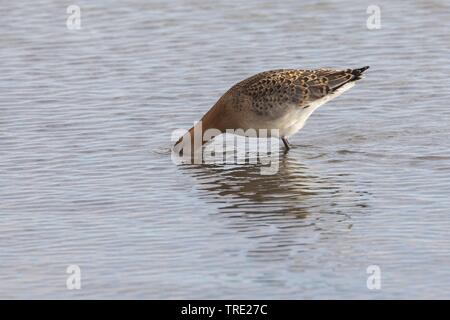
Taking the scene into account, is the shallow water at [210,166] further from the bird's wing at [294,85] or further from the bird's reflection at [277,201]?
the bird's wing at [294,85]

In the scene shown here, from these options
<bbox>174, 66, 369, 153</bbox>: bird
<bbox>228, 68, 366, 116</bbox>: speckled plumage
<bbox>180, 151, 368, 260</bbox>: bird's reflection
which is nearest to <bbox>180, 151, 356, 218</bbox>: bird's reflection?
<bbox>180, 151, 368, 260</bbox>: bird's reflection

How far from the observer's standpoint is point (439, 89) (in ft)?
51.9

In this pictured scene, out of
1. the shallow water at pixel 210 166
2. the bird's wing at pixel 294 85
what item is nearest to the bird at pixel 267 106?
the bird's wing at pixel 294 85

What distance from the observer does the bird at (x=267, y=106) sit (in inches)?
556

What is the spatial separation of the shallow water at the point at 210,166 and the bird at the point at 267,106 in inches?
13.7

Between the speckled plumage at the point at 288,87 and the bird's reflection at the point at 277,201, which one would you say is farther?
the speckled plumage at the point at 288,87

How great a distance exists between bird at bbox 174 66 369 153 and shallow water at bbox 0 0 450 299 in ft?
1.14

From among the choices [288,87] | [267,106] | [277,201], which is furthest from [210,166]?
[277,201]

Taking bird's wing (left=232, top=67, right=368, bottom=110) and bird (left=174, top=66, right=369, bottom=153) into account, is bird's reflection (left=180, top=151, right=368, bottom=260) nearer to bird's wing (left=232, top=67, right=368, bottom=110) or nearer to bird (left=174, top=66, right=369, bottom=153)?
bird (left=174, top=66, right=369, bottom=153)

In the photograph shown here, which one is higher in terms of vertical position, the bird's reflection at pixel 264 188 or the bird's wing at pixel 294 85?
the bird's wing at pixel 294 85

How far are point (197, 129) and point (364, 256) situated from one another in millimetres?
4364

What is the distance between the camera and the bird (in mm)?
14125

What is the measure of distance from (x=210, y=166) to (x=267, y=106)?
3.13 feet

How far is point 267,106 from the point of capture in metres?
14.1
